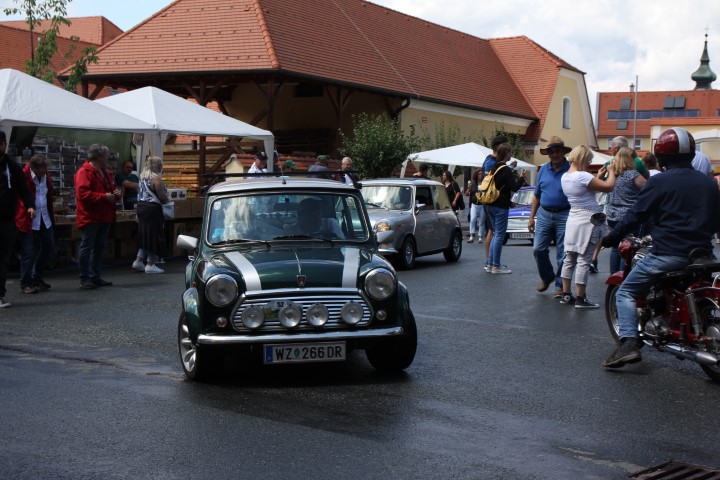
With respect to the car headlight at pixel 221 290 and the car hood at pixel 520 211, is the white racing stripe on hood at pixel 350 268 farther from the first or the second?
the car hood at pixel 520 211

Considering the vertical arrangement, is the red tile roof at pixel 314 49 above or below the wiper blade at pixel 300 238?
above

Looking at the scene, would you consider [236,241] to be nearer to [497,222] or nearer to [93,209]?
[93,209]

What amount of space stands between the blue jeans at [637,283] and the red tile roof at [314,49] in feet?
82.0

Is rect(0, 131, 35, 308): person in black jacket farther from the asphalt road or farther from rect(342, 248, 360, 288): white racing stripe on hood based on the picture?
rect(342, 248, 360, 288): white racing stripe on hood

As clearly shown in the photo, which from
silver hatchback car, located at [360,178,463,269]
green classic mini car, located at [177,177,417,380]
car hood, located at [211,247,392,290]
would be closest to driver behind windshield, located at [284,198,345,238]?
green classic mini car, located at [177,177,417,380]

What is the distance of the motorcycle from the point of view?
713cm

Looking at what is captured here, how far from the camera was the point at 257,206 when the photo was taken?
27.1ft

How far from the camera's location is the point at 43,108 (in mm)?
16438

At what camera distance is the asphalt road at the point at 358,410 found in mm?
5234

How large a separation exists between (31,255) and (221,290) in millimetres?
6614

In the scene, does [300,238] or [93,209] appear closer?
[300,238]

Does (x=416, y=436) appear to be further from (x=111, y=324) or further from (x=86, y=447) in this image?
(x=111, y=324)

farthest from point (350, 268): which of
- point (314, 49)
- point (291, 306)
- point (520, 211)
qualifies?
point (314, 49)

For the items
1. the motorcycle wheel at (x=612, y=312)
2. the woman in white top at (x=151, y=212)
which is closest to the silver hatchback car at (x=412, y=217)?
the woman in white top at (x=151, y=212)
